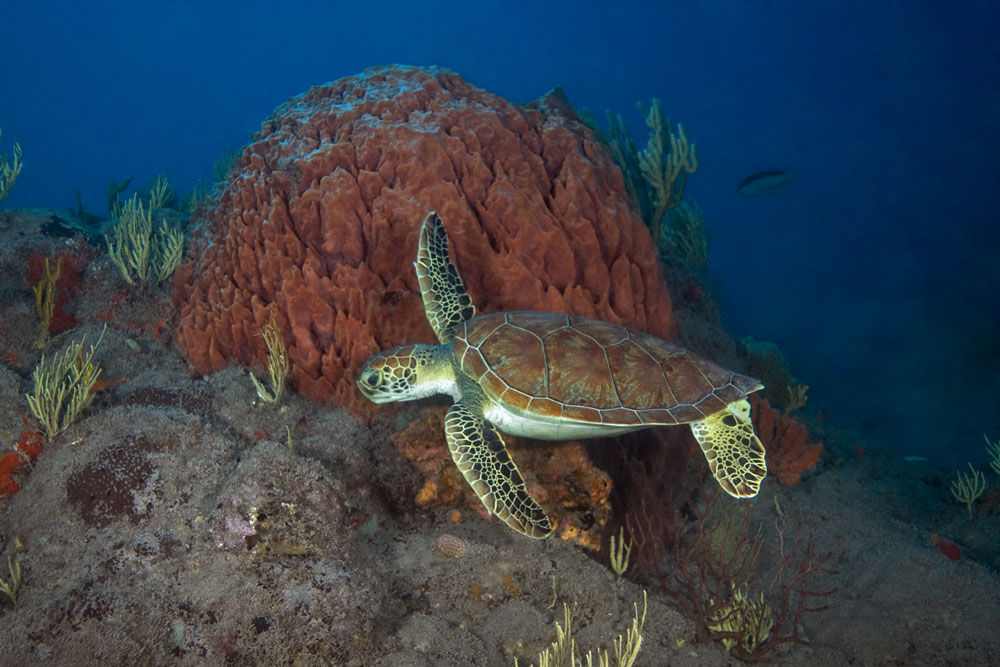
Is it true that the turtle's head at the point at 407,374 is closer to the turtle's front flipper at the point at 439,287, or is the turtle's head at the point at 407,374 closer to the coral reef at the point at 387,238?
the turtle's front flipper at the point at 439,287

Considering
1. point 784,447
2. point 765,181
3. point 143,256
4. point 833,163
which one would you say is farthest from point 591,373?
point 833,163

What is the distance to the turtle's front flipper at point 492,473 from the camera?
2869 millimetres

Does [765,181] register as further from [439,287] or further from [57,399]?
[57,399]

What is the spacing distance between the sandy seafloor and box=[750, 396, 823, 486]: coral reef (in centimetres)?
111

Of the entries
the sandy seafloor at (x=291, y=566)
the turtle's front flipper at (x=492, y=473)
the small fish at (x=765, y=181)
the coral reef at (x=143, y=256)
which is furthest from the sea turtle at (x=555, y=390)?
the small fish at (x=765, y=181)

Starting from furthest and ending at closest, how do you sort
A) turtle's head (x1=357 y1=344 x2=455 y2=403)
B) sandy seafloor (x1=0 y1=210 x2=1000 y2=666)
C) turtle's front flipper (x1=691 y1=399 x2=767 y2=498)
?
turtle's head (x1=357 y1=344 x2=455 y2=403) → turtle's front flipper (x1=691 y1=399 x2=767 y2=498) → sandy seafloor (x1=0 y1=210 x2=1000 y2=666)

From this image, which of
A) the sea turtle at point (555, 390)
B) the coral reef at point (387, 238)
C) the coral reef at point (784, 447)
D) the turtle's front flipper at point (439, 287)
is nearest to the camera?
the sea turtle at point (555, 390)

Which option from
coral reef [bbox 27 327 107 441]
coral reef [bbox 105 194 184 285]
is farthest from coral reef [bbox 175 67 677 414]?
coral reef [bbox 27 327 107 441]

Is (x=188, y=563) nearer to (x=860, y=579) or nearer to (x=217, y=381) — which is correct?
(x=217, y=381)

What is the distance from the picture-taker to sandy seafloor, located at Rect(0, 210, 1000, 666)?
7.47ft

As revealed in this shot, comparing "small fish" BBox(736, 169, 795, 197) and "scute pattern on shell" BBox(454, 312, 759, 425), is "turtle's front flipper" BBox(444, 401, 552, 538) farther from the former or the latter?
"small fish" BBox(736, 169, 795, 197)

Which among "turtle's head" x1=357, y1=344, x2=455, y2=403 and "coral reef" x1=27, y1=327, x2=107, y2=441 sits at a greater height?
"coral reef" x1=27, y1=327, x2=107, y2=441

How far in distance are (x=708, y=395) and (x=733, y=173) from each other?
65.8 m

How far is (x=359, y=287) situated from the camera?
4242 millimetres
